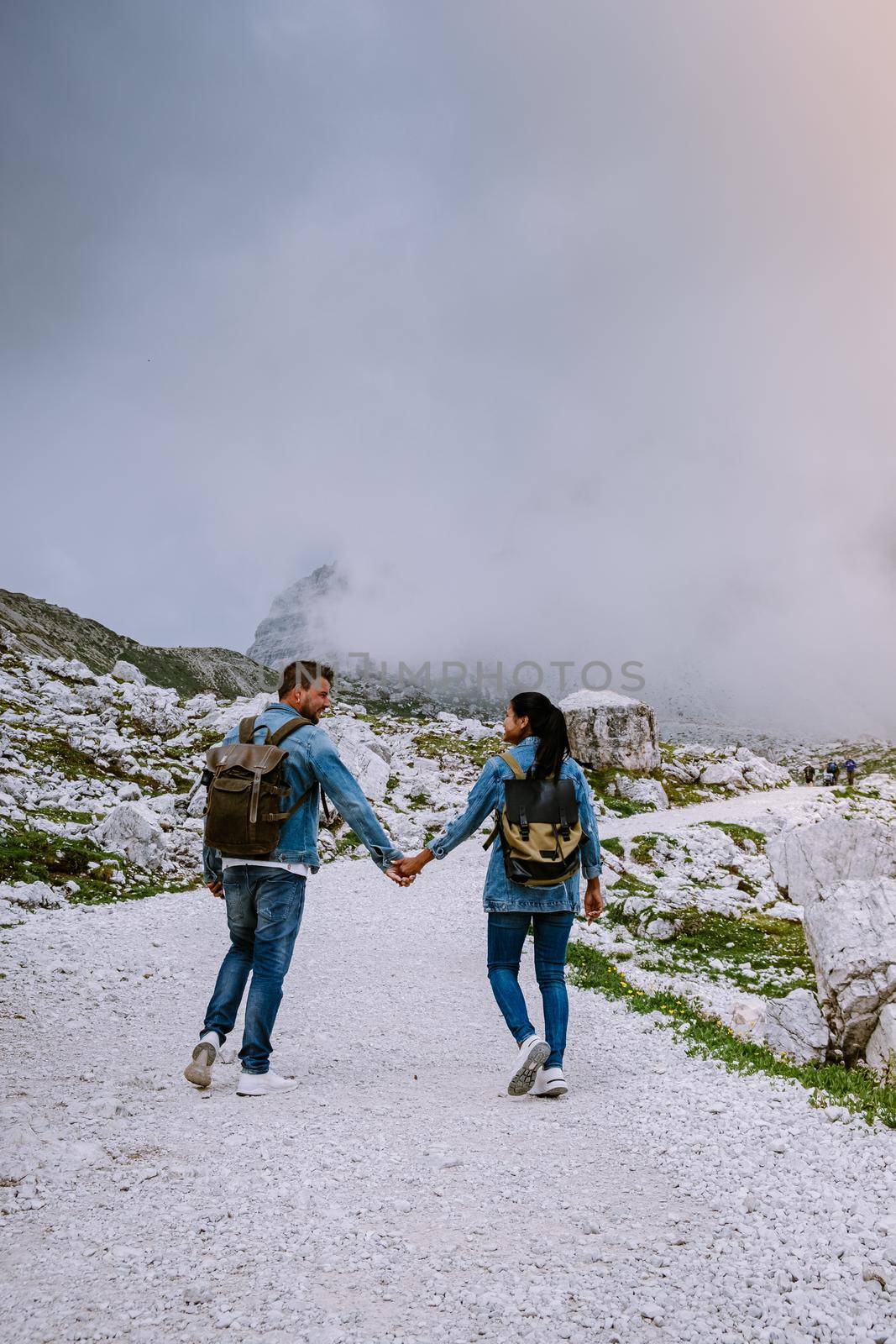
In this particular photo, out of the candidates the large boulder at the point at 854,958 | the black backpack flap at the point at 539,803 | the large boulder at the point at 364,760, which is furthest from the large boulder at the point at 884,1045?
the large boulder at the point at 364,760

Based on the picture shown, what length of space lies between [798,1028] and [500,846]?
187 inches

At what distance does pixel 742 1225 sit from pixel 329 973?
9751 millimetres

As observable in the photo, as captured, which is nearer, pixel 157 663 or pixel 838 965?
pixel 838 965

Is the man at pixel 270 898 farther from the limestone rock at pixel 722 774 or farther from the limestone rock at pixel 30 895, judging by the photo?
the limestone rock at pixel 722 774

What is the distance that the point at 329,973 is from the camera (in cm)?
1309

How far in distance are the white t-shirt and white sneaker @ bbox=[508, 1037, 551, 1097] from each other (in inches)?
105

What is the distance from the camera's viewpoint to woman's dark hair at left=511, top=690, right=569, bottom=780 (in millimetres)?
7113

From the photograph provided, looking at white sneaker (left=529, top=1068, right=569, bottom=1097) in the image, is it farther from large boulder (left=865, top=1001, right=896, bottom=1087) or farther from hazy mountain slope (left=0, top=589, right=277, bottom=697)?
hazy mountain slope (left=0, top=589, right=277, bottom=697)

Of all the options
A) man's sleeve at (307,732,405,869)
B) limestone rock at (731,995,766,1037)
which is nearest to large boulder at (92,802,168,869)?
man's sleeve at (307,732,405,869)

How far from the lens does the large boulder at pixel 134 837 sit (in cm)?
1898

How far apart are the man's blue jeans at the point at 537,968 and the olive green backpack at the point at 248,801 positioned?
2.37m

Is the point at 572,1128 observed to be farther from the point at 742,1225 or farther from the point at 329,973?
the point at 329,973

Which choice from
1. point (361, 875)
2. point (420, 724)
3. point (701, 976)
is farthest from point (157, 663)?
point (701, 976)

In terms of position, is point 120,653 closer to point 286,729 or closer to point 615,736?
point 615,736
